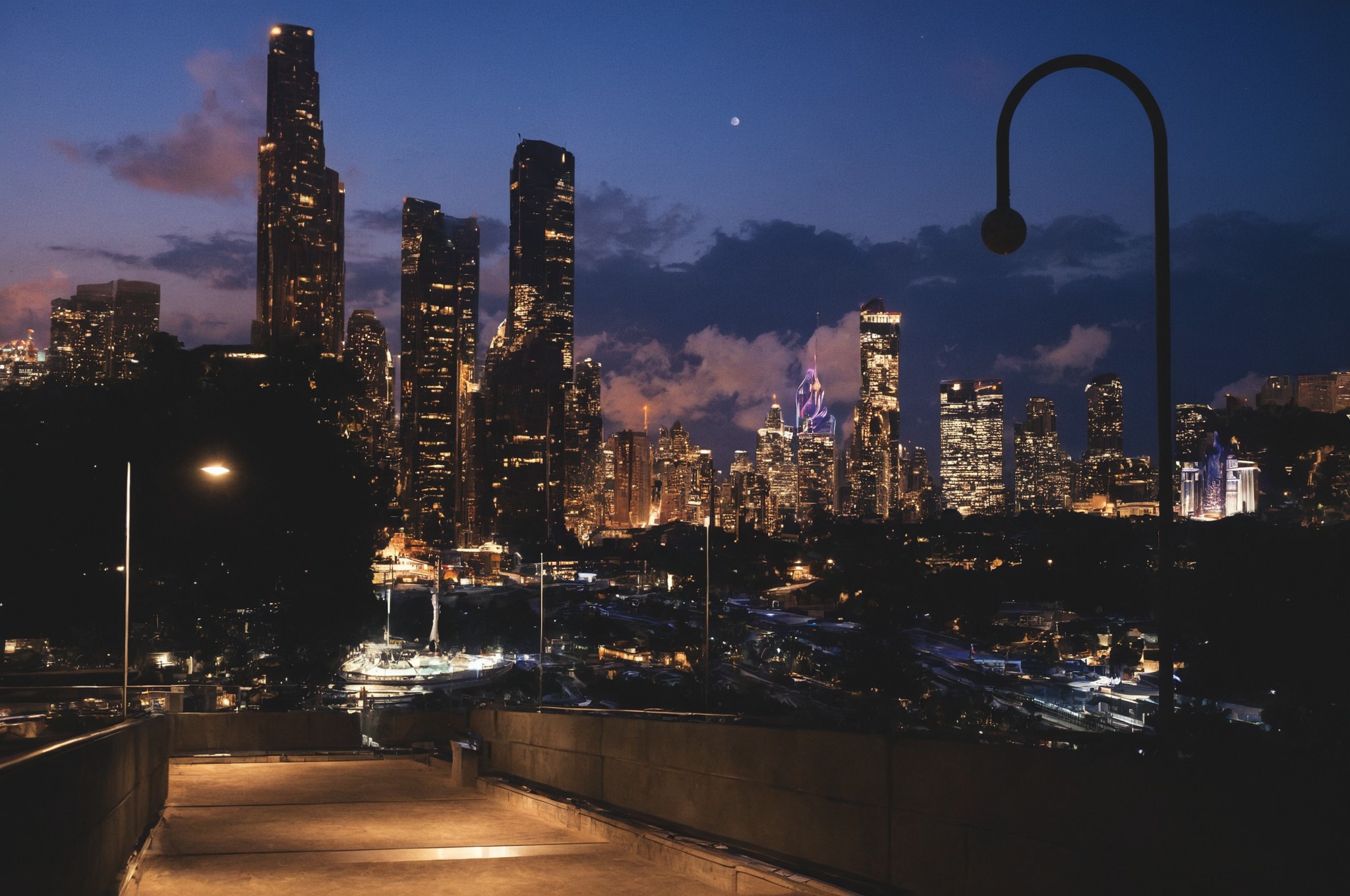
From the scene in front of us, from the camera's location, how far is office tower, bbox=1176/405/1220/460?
99.8 m

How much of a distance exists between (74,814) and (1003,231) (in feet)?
27.5

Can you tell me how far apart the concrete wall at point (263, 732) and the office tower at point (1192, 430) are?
82.7m

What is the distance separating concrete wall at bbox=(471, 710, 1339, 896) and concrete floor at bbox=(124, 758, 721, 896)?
43.6 inches

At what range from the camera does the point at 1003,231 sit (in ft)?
32.4

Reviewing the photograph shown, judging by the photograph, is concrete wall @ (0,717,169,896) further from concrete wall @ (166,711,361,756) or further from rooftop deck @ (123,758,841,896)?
concrete wall @ (166,711,361,756)

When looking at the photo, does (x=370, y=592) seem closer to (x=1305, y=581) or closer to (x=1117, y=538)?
(x=1305, y=581)

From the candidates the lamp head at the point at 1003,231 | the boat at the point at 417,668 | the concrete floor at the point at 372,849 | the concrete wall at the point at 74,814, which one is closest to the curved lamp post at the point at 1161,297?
the lamp head at the point at 1003,231

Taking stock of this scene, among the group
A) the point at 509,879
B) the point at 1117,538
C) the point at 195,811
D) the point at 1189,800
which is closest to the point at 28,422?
the point at 195,811

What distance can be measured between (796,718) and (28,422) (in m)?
39.3

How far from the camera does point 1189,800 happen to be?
7359 mm

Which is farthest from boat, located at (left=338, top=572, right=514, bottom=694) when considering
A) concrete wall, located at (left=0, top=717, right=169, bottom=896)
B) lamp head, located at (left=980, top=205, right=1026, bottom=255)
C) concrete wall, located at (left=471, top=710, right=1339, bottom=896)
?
lamp head, located at (left=980, top=205, right=1026, bottom=255)

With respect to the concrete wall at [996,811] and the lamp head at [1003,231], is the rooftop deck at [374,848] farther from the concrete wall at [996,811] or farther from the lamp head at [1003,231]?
the lamp head at [1003,231]

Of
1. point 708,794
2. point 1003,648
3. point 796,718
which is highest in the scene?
point 796,718

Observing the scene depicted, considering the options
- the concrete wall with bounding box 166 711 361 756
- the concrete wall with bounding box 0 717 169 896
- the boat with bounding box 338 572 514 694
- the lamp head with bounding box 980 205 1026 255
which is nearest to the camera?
the concrete wall with bounding box 0 717 169 896
